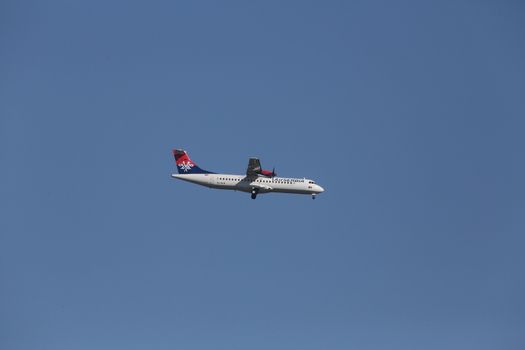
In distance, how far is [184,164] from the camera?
74062 mm

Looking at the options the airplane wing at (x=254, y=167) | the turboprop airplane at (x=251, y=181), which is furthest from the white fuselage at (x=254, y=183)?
the airplane wing at (x=254, y=167)

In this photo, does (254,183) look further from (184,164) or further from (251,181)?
(184,164)

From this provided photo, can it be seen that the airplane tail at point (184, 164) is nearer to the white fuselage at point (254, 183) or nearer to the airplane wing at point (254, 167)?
the white fuselage at point (254, 183)

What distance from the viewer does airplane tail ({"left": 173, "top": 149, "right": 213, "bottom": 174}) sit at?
73188 millimetres

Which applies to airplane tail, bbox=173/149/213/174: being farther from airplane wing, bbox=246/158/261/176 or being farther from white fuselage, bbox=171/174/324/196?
airplane wing, bbox=246/158/261/176

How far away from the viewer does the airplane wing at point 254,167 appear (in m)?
67.9

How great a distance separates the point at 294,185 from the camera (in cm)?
7219

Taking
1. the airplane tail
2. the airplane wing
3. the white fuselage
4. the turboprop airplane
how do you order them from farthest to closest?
the airplane tail
the white fuselage
the turboprop airplane
the airplane wing

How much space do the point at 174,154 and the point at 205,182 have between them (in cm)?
655

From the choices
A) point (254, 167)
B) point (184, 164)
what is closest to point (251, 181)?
point (254, 167)

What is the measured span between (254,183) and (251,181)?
1.38 feet

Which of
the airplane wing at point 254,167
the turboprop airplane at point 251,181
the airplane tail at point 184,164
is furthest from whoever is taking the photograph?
the airplane tail at point 184,164

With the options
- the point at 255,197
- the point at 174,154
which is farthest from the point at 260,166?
the point at 174,154

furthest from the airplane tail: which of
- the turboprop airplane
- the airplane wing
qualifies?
the airplane wing
